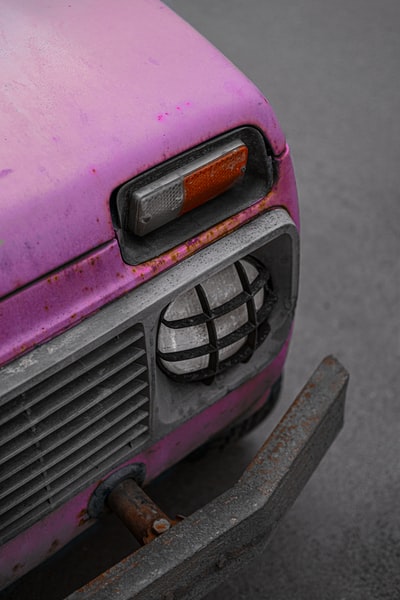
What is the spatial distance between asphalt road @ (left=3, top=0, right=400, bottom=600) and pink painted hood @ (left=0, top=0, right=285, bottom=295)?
101 cm

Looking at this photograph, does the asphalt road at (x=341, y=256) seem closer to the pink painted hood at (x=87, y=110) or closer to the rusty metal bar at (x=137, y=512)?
the rusty metal bar at (x=137, y=512)

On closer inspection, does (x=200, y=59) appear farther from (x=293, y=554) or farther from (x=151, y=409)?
(x=293, y=554)

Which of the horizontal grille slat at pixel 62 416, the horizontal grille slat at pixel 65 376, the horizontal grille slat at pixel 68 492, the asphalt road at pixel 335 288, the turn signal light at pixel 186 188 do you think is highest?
the turn signal light at pixel 186 188

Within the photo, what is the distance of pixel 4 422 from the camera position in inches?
46.8

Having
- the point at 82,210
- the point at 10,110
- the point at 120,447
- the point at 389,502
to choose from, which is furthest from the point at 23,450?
the point at 389,502

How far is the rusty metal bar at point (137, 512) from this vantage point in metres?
1.46

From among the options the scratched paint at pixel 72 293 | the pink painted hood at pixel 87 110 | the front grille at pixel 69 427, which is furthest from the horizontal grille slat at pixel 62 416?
the pink painted hood at pixel 87 110

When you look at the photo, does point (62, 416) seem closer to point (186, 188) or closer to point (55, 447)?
point (55, 447)

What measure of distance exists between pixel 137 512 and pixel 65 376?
379mm

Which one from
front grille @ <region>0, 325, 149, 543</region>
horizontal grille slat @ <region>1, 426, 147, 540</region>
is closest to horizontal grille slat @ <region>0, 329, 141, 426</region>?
front grille @ <region>0, 325, 149, 543</region>

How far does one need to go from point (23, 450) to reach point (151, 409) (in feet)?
0.89

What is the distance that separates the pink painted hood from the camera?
118cm

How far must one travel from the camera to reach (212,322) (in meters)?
1.44

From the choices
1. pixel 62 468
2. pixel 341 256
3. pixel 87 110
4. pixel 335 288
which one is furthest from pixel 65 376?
pixel 341 256
